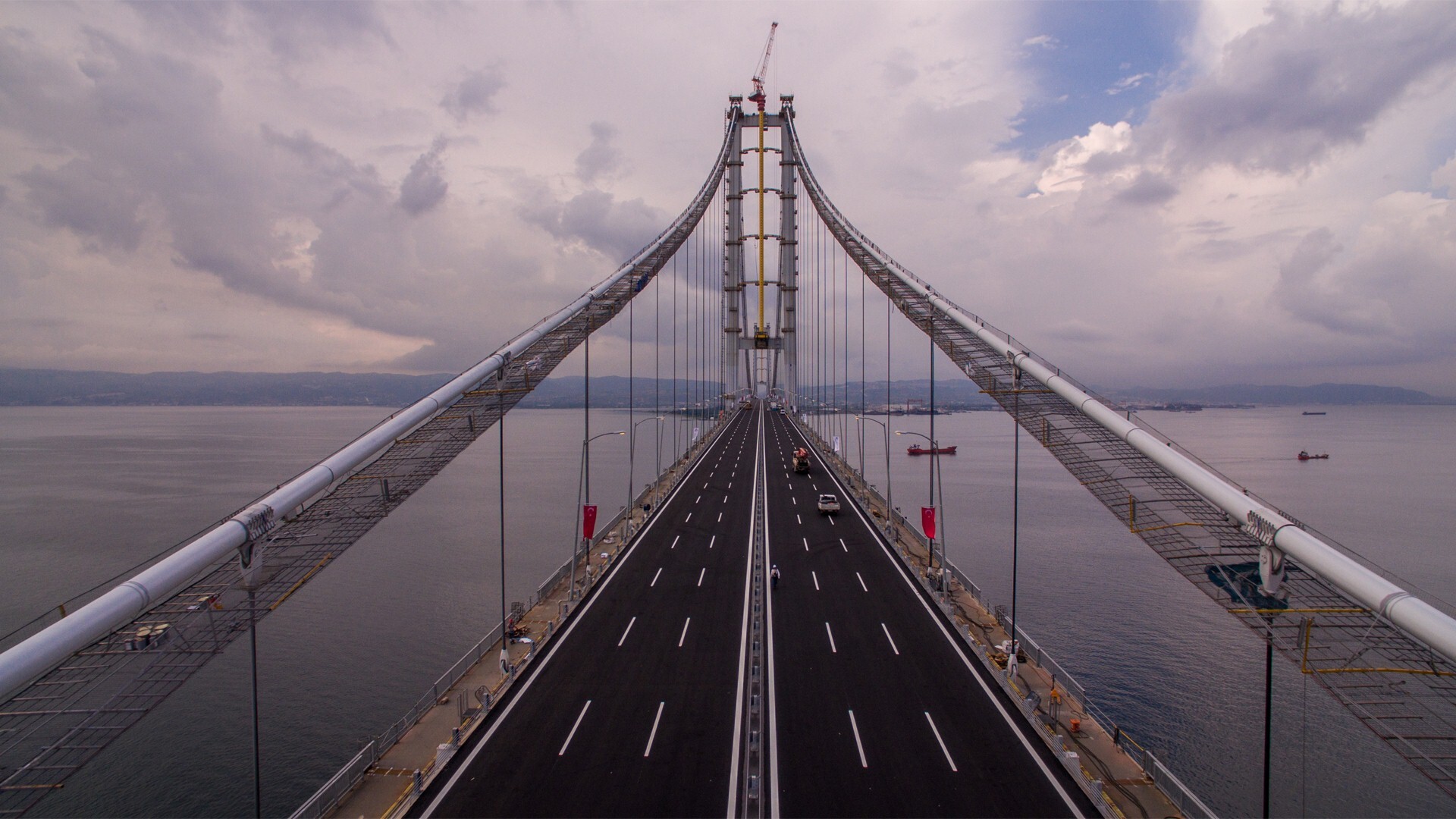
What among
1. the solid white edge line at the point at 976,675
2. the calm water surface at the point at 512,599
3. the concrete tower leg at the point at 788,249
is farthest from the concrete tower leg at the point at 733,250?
the solid white edge line at the point at 976,675

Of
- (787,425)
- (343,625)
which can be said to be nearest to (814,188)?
(787,425)

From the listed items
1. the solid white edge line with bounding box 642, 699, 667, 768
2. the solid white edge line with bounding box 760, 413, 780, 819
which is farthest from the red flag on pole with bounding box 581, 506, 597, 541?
the solid white edge line with bounding box 642, 699, 667, 768

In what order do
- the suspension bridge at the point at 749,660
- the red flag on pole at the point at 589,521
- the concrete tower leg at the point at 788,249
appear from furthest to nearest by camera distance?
the concrete tower leg at the point at 788,249 → the red flag on pole at the point at 589,521 → the suspension bridge at the point at 749,660

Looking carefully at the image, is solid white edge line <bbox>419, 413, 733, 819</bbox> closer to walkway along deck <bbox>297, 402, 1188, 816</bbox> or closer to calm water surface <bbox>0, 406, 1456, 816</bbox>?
walkway along deck <bbox>297, 402, 1188, 816</bbox>

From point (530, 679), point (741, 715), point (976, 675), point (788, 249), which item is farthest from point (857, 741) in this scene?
point (788, 249)

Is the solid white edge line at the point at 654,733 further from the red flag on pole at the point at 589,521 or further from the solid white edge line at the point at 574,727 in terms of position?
the red flag on pole at the point at 589,521

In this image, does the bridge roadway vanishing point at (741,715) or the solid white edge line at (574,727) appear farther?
the solid white edge line at (574,727)

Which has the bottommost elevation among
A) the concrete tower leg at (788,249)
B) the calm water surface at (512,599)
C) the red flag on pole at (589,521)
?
the calm water surface at (512,599)
